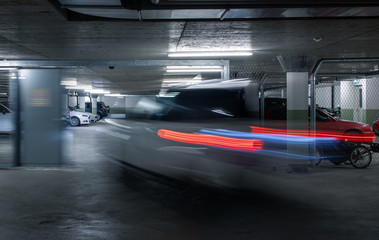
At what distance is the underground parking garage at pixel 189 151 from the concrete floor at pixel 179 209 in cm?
3

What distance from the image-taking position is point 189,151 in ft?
24.2

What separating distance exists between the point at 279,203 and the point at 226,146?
1.53 meters

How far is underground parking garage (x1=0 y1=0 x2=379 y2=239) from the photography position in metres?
4.98

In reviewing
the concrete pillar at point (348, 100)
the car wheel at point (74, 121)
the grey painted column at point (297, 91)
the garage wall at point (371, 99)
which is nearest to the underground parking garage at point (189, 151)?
the grey painted column at point (297, 91)

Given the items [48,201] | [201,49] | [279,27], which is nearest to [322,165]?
[279,27]

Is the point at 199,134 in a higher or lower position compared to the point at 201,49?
lower

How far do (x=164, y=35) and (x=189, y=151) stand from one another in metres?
4.32

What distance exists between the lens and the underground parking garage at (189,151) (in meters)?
4.98

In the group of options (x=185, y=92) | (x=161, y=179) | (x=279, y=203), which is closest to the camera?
(x=279, y=203)

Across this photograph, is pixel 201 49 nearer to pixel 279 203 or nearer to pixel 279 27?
pixel 279 27

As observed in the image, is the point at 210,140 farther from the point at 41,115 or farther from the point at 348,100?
the point at 348,100

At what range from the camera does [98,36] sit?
1038 cm

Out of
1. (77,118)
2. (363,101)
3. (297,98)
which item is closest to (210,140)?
(297,98)

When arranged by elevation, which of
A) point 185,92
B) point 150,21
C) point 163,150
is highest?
point 150,21
